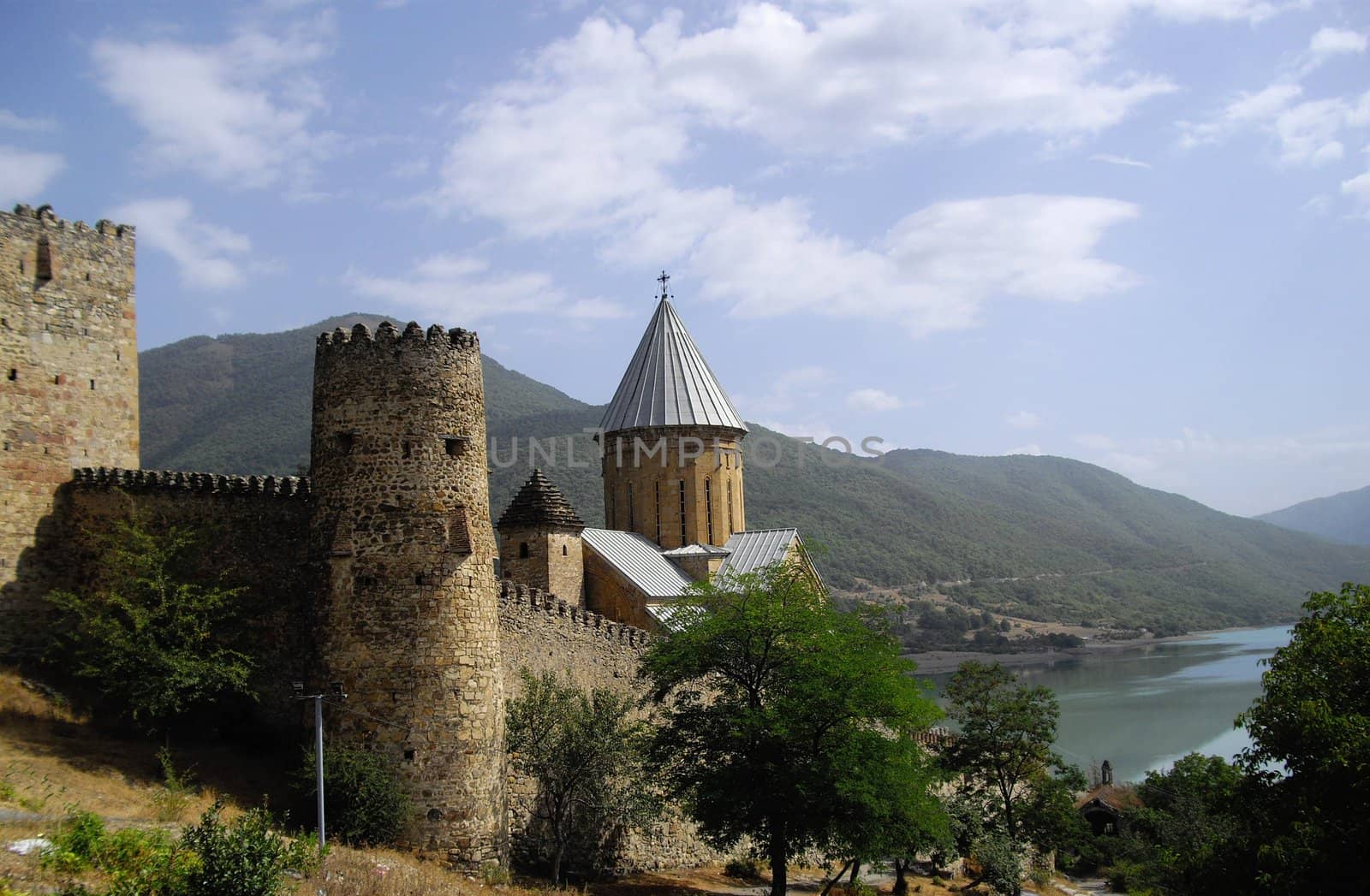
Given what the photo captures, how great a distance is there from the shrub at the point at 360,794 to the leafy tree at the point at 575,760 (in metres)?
2.56

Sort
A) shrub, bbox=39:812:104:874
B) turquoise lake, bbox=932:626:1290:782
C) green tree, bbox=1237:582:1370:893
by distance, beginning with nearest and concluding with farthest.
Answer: shrub, bbox=39:812:104:874, green tree, bbox=1237:582:1370:893, turquoise lake, bbox=932:626:1290:782

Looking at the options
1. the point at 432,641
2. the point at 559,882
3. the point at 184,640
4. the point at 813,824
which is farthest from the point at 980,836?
the point at 184,640

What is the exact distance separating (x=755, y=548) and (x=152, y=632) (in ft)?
51.2

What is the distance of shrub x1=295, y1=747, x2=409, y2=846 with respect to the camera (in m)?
11.0

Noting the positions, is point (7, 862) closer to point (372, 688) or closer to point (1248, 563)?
point (372, 688)

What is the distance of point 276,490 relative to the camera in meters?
13.9

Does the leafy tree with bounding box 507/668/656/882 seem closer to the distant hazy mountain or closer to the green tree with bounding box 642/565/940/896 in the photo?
the green tree with bounding box 642/565/940/896

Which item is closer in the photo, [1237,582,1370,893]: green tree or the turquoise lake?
[1237,582,1370,893]: green tree

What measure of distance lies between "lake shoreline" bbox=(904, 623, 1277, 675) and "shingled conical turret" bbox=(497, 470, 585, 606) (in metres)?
41.4

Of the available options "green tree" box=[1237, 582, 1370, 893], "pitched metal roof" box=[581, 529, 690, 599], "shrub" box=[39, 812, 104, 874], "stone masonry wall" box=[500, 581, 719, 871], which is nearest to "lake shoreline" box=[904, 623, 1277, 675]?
"pitched metal roof" box=[581, 529, 690, 599]

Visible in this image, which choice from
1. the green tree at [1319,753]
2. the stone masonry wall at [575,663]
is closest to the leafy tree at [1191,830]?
the green tree at [1319,753]

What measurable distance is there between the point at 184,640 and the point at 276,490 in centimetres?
221

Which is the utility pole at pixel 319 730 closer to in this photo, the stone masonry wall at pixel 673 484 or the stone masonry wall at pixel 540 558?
the stone masonry wall at pixel 540 558

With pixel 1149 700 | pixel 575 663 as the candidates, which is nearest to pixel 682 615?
pixel 575 663
